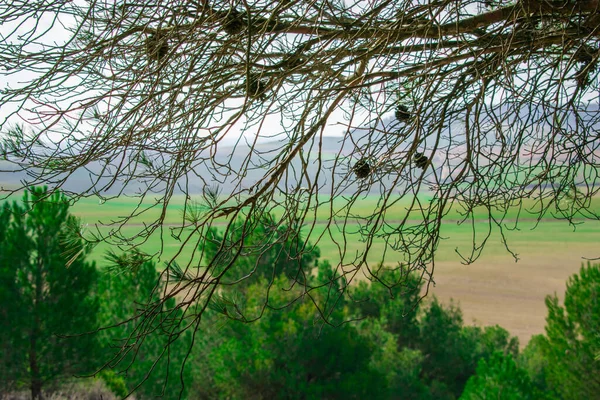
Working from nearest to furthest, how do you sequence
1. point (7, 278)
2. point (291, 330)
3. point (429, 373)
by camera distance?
point (7, 278), point (291, 330), point (429, 373)

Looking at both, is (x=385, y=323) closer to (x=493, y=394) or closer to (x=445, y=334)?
(x=445, y=334)

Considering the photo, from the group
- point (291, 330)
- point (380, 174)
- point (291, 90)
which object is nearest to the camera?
point (380, 174)

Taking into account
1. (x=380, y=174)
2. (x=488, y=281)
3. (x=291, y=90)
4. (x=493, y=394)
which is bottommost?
(x=493, y=394)

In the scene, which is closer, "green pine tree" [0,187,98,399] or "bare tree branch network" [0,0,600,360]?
"bare tree branch network" [0,0,600,360]

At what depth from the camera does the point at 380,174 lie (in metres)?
1.55

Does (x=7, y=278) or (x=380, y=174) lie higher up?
(x=7, y=278)

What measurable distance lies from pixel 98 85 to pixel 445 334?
1048cm

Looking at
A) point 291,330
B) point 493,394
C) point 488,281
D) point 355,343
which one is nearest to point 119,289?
point 291,330

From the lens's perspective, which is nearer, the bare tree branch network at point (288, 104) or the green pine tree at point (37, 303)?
the bare tree branch network at point (288, 104)

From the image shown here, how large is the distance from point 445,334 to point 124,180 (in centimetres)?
1049

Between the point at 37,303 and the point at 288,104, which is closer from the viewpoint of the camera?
the point at 288,104

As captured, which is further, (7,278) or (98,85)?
(7,278)

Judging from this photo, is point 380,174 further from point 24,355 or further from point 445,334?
point 445,334

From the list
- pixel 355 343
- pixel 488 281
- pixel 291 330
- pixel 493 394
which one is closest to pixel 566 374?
pixel 493 394
